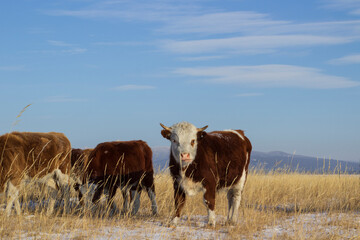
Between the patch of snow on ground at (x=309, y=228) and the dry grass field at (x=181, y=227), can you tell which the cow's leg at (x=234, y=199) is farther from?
the patch of snow on ground at (x=309, y=228)

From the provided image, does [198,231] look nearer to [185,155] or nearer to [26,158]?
[185,155]

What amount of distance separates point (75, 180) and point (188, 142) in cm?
452

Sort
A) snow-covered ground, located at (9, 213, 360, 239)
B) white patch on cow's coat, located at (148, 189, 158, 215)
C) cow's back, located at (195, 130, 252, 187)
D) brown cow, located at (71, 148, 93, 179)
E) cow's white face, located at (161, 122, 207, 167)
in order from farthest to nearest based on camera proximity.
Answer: brown cow, located at (71, 148, 93, 179) → white patch on cow's coat, located at (148, 189, 158, 215) → cow's back, located at (195, 130, 252, 187) → cow's white face, located at (161, 122, 207, 167) → snow-covered ground, located at (9, 213, 360, 239)

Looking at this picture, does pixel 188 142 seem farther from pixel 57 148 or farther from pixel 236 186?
pixel 57 148

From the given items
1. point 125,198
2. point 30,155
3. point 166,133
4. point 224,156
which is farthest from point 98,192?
point 224,156

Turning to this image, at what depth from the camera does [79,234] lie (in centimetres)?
723

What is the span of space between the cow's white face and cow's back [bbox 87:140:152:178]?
2.39 metres

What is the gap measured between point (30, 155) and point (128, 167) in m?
2.34

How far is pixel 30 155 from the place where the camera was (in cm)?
1042

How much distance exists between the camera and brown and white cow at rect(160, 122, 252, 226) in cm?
779

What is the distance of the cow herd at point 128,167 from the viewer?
7.91 metres

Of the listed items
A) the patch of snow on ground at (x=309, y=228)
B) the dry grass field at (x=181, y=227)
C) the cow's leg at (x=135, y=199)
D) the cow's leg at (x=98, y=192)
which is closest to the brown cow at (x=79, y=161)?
the cow's leg at (x=98, y=192)

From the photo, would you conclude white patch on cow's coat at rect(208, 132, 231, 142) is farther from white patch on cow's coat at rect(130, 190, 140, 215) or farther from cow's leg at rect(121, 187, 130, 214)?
cow's leg at rect(121, 187, 130, 214)

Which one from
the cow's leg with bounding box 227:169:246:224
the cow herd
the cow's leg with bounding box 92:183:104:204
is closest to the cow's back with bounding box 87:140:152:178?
the cow herd
